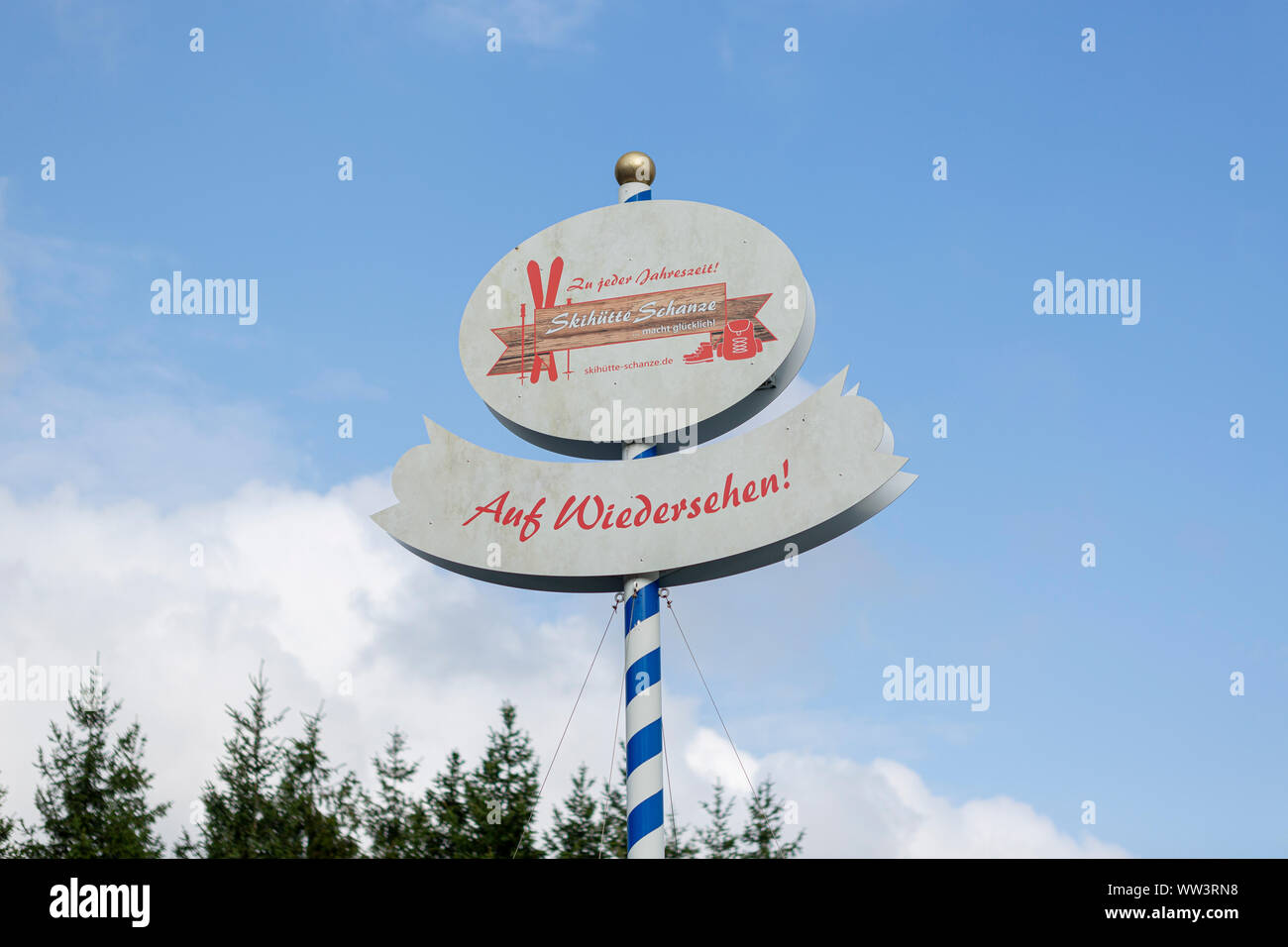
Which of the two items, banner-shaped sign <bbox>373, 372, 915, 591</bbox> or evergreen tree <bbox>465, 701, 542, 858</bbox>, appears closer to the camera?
banner-shaped sign <bbox>373, 372, 915, 591</bbox>

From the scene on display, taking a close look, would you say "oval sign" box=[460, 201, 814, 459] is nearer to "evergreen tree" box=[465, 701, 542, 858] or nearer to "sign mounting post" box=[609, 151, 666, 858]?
"sign mounting post" box=[609, 151, 666, 858]

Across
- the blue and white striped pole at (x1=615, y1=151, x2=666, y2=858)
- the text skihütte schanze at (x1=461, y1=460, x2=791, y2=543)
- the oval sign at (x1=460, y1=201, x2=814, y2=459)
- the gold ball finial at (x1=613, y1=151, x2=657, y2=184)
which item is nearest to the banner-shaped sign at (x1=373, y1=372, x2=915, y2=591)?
the text skihütte schanze at (x1=461, y1=460, x2=791, y2=543)

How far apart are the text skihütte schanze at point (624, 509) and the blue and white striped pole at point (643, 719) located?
1.43 ft

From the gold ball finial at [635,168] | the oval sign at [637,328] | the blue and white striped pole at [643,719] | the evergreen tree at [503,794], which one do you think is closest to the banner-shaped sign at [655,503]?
the blue and white striped pole at [643,719]

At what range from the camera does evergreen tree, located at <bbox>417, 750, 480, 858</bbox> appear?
74.1 feet

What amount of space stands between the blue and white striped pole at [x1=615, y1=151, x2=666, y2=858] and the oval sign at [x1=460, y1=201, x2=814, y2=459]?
0.63 metres

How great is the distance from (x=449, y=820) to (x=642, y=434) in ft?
50.8

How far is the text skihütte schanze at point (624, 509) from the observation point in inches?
392

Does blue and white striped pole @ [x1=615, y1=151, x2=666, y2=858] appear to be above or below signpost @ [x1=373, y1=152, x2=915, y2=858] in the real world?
below

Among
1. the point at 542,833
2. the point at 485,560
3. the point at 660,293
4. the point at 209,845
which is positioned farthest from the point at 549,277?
the point at 209,845

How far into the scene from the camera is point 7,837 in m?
24.1
